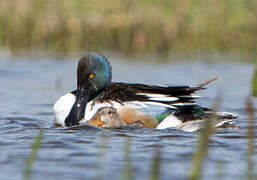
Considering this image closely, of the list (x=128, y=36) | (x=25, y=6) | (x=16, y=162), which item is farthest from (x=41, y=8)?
(x=16, y=162)

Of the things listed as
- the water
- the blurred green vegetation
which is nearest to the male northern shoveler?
the water

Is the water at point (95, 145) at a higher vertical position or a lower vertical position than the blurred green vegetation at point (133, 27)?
lower

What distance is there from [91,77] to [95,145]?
1681 mm

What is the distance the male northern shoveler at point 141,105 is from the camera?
6.23 meters

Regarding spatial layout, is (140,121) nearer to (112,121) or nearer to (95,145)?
(112,121)

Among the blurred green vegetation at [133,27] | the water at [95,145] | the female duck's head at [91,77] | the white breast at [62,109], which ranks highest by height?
the blurred green vegetation at [133,27]

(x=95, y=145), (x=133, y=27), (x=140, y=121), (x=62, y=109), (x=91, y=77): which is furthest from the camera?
(x=133, y=27)

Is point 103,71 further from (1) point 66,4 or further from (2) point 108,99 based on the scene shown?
(1) point 66,4

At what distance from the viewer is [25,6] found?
1291 cm

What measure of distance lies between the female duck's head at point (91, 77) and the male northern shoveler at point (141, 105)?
11 mm

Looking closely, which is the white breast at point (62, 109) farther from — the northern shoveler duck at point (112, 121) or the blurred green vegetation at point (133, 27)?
the blurred green vegetation at point (133, 27)

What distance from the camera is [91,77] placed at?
6992 mm

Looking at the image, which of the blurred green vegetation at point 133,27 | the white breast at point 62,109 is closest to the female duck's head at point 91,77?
the white breast at point 62,109

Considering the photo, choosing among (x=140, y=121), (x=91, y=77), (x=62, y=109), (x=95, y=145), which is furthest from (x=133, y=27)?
(x=95, y=145)
